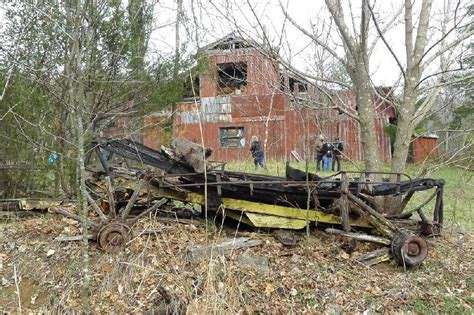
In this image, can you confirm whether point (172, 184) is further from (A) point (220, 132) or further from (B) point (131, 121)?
(A) point (220, 132)

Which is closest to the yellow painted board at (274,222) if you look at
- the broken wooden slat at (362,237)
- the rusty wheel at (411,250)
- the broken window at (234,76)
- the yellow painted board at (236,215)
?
the yellow painted board at (236,215)

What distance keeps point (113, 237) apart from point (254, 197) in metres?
1.88

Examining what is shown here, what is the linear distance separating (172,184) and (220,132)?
56.2 ft

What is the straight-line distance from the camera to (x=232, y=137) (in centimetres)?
2234

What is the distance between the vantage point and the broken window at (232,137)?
2211cm

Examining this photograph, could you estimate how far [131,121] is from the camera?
30.7 ft

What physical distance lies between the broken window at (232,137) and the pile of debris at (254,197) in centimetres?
1608

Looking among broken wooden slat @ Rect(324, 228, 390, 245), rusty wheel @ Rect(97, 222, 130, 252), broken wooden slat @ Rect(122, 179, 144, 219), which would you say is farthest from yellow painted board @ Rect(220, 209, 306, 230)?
rusty wheel @ Rect(97, 222, 130, 252)

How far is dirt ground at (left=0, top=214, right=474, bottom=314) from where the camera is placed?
4.37 metres

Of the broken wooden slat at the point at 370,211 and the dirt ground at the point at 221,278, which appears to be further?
the broken wooden slat at the point at 370,211

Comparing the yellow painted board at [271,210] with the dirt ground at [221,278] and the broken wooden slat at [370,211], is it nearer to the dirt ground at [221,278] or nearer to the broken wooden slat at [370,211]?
the dirt ground at [221,278]

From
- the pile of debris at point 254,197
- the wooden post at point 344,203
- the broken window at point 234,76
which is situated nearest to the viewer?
the pile of debris at point 254,197

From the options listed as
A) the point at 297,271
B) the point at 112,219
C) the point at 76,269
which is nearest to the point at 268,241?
the point at 297,271

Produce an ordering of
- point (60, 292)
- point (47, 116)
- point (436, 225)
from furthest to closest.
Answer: point (47, 116) → point (436, 225) → point (60, 292)
